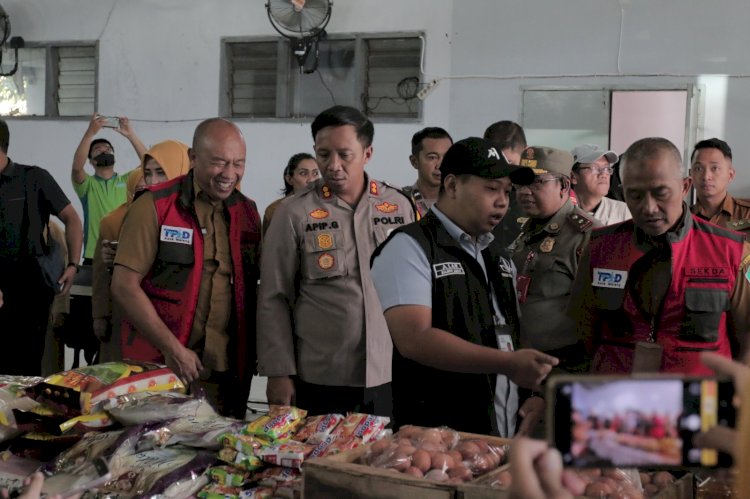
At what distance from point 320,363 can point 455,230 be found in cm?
89

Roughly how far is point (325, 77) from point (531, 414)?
6612 mm

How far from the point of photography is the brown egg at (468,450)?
2.00 metres

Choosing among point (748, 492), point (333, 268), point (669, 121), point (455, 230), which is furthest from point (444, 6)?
point (748, 492)

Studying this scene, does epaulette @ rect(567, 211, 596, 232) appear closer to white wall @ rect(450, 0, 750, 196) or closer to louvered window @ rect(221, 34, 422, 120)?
white wall @ rect(450, 0, 750, 196)

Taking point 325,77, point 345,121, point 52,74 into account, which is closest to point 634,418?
point 345,121

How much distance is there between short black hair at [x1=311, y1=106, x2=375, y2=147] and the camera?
3230mm

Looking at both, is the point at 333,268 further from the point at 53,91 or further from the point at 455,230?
the point at 53,91

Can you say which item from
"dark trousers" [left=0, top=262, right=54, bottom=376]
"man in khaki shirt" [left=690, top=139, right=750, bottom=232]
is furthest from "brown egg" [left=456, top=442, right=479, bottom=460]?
"man in khaki shirt" [left=690, top=139, right=750, bottom=232]

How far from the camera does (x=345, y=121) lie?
10.6 feet

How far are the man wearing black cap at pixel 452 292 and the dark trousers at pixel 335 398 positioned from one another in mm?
612

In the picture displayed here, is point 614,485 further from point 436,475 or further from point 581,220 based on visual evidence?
point 581,220

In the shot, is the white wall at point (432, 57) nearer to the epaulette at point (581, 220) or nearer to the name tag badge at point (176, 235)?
the epaulette at point (581, 220)

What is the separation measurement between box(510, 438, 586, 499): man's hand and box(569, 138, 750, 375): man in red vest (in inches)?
67.6

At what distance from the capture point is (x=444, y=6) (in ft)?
26.4
